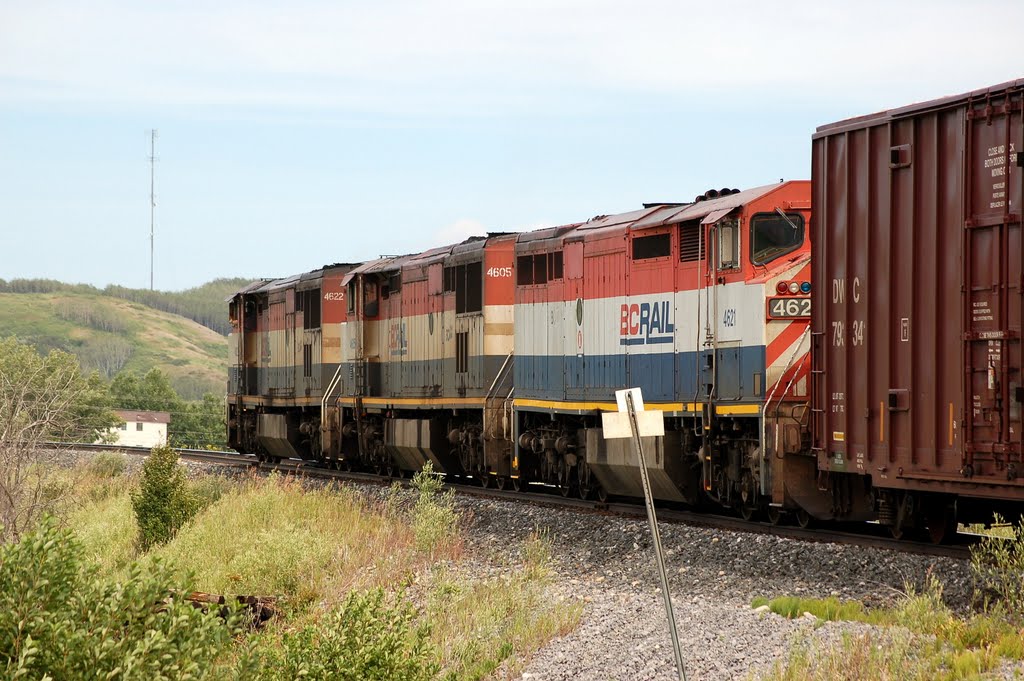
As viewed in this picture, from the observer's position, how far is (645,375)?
1900 centimetres

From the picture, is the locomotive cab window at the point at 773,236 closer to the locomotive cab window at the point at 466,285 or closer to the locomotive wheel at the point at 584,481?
the locomotive wheel at the point at 584,481

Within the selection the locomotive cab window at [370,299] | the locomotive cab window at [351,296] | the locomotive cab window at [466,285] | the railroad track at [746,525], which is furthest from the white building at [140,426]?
the locomotive cab window at [466,285]

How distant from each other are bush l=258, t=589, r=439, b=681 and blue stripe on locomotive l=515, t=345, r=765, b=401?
723 cm

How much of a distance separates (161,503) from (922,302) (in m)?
14.6

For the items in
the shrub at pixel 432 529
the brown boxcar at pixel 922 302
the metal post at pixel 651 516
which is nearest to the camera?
the metal post at pixel 651 516

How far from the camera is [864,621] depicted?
1098cm

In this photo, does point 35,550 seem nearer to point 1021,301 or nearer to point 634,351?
point 1021,301

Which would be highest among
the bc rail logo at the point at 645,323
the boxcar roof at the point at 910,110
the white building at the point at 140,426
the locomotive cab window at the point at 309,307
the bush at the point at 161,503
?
the boxcar roof at the point at 910,110

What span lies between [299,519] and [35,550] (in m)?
11.0

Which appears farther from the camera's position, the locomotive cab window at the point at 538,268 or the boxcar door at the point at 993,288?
the locomotive cab window at the point at 538,268

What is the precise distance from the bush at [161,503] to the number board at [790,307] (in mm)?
11059

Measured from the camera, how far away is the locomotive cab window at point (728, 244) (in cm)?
1672

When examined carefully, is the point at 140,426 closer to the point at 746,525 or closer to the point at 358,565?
the point at 358,565

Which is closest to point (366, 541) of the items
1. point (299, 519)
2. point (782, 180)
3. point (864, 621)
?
point (299, 519)
